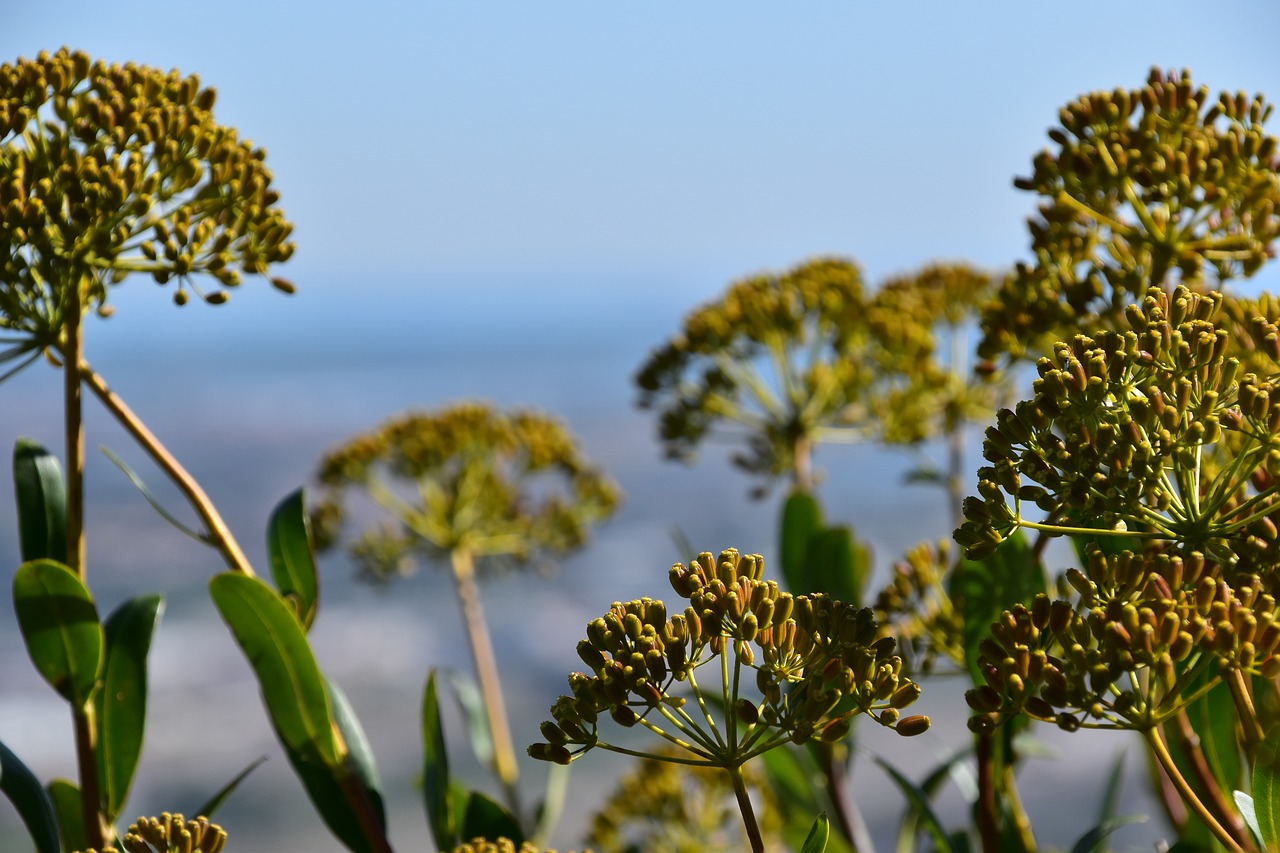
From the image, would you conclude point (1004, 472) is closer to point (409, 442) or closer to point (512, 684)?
point (409, 442)

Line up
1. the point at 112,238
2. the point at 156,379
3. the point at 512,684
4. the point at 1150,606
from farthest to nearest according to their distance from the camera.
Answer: the point at 156,379 < the point at 512,684 < the point at 112,238 < the point at 1150,606

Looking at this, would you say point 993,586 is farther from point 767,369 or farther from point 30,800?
point 767,369

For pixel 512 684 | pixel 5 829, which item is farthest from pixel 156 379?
pixel 5 829

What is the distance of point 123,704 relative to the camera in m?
1.36

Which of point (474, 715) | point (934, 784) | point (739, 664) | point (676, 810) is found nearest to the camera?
point (739, 664)

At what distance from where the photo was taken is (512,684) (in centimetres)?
632

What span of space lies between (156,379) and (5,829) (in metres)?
17.1

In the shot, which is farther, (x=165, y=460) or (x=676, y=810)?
(x=676, y=810)

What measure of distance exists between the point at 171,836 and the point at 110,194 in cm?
62

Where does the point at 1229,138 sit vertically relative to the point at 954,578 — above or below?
above

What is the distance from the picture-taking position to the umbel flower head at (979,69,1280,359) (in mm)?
1391

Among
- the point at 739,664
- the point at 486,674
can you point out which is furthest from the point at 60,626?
the point at 486,674

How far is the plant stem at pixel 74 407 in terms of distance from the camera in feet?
4.23

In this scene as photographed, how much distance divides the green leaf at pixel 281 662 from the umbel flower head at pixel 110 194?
1.09 ft
